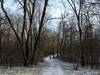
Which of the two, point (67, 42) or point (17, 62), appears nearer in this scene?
point (17, 62)

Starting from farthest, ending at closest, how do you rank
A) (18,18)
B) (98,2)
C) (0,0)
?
(18,18)
(0,0)
(98,2)

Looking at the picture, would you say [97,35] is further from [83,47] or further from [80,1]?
[80,1]

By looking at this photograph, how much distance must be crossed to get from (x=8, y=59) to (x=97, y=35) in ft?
55.1

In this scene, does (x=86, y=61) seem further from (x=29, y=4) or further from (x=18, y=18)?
(x=18, y=18)

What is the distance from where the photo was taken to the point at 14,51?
176 feet

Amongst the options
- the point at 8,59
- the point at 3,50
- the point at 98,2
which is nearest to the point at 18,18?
the point at 3,50

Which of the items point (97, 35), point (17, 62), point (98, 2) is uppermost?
point (98, 2)

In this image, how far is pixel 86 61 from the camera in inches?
1780

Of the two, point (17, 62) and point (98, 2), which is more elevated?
point (98, 2)

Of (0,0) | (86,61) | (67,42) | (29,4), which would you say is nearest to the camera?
(0,0)

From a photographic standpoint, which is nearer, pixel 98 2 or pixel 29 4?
pixel 98 2

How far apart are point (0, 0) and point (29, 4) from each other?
5474mm

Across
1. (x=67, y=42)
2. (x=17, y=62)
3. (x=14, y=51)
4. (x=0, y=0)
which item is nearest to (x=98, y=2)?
(x=0, y=0)

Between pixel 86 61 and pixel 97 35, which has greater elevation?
pixel 97 35
